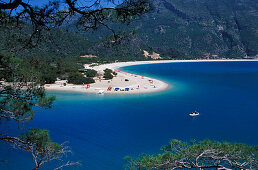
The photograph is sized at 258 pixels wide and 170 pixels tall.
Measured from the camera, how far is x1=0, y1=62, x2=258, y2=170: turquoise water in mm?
22156

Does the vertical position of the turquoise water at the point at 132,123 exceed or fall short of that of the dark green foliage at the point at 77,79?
it falls short

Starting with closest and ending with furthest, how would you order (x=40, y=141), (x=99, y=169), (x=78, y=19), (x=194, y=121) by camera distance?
(x=78, y=19) → (x=40, y=141) → (x=99, y=169) → (x=194, y=121)

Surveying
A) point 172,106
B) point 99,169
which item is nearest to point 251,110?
Answer: point 172,106

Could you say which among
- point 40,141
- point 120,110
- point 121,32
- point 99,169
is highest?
point 121,32

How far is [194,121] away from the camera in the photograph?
1288 inches

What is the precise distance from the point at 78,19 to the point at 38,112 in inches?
1170

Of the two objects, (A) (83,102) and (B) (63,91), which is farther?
(B) (63,91)

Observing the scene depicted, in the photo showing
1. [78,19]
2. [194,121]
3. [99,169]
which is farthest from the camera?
[194,121]

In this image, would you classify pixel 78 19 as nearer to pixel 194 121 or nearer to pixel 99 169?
pixel 99 169

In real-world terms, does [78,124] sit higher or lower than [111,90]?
lower

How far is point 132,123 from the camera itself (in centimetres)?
3152

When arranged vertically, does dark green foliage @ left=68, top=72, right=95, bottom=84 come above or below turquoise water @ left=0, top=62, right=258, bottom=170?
above

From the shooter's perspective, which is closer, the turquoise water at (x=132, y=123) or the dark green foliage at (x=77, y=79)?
the turquoise water at (x=132, y=123)

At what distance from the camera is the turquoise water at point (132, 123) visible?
72.7 ft
